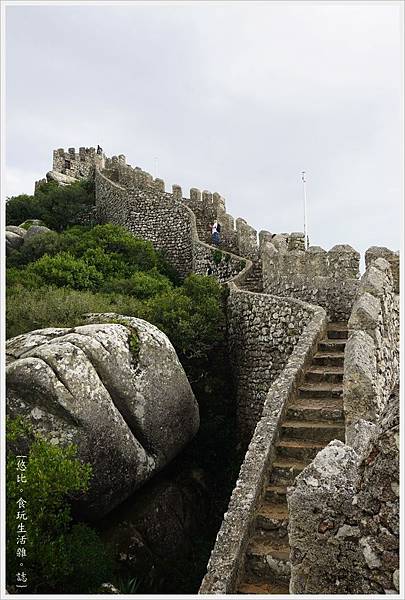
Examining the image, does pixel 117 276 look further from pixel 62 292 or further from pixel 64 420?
pixel 64 420

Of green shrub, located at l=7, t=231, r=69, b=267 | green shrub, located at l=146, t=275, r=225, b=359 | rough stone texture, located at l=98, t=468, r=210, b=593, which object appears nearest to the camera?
rough stone texture, located at l=98, t=468, r=210, b=593

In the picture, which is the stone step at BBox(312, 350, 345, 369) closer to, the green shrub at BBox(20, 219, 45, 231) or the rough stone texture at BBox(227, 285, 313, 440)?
the rough stone texture at BBox(227, 285, 313, 440)

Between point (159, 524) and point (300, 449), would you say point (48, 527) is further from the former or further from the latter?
point (159, 524)

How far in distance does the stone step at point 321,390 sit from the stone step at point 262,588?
303cm

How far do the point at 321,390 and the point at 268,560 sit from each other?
2.90m

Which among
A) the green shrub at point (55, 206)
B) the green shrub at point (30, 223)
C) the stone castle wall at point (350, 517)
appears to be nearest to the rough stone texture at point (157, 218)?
the green shrub at point (55, 206)

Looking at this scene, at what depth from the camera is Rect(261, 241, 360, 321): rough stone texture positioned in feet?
36.2

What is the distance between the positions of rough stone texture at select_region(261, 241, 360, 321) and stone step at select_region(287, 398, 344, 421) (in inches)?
130

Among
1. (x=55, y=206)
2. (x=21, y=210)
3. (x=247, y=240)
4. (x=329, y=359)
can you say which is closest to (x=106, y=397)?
(x=329, y=359)

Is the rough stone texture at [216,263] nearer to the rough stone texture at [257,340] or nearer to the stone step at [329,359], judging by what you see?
the rough stone texture at [257,340]

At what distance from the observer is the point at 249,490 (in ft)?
21.2

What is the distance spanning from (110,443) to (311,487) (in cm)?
602

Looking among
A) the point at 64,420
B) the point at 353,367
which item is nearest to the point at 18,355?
the point at 64,420

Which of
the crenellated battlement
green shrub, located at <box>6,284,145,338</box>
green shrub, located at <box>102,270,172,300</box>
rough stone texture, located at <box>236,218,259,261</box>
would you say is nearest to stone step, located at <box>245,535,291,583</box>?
green shrub, located at <box>6,284,145,338</box>
